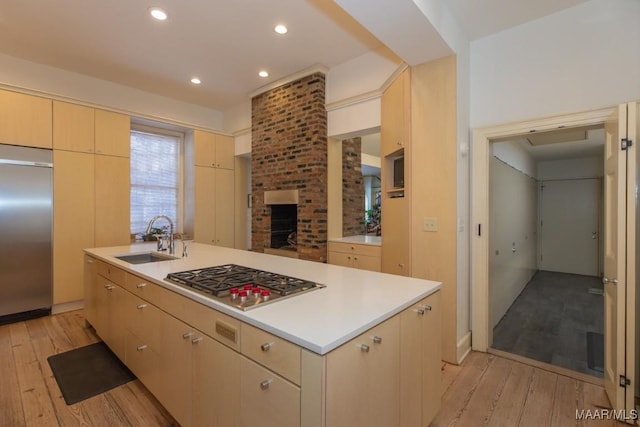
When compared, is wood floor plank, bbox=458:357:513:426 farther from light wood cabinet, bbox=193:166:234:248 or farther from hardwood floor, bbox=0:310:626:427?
light wood cabinet, bbox=193:166:234:248

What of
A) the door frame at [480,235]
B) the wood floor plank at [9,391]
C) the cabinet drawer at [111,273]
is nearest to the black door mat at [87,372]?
the wood floor plank at [9,391]

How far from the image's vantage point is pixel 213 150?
5.32m

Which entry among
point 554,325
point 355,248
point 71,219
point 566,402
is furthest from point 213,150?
point 554,325

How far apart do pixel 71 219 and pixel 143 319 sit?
9.20 ft

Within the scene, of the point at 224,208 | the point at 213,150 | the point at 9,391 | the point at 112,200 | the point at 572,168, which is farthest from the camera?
the point at 572,168

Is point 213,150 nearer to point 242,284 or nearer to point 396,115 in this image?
point 396,115

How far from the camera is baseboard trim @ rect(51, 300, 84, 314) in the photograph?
3806 millimetres

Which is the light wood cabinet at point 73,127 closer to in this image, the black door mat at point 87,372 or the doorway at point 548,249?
the black door mat at point 87,372

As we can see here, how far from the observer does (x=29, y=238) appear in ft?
11.7

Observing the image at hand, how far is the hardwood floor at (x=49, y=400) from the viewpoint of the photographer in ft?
6.25

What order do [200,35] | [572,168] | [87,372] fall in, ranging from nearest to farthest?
[87,372]
[200,35]
[572,168]

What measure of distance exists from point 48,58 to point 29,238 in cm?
219

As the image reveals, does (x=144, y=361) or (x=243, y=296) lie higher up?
(x=243, y=296)

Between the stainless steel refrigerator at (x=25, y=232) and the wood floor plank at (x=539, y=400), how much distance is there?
16.4 feet
